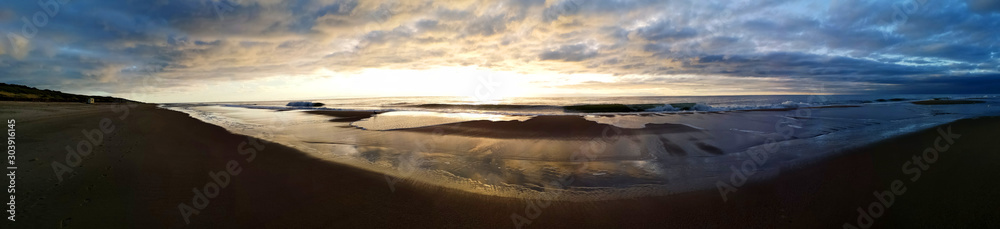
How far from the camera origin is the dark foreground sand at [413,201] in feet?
12.1

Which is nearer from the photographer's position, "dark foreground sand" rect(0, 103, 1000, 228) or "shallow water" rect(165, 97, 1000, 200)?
"dark foreground sand" rect(0, 103, 1000, 228)

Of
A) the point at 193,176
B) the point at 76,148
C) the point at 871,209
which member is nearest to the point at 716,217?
the point at 871,209

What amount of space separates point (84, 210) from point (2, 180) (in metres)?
2.52

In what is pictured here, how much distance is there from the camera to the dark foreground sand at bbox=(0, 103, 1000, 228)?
3684 mm

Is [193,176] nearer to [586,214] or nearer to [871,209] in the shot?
[586,214]

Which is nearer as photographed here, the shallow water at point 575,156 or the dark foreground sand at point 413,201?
the dark foreground sand at point 413,201

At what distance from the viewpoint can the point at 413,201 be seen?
4457mm

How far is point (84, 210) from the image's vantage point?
3732 mm

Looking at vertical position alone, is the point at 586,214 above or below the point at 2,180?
below

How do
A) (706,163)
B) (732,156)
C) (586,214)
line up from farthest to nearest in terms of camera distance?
(732,156) < (706,163) < (586,214)

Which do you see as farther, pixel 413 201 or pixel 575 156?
pixel 575 156

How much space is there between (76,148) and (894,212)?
47.8ft

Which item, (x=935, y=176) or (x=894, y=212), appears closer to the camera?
(x=894, y=212)

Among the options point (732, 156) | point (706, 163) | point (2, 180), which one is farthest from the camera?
point (732, 156)
